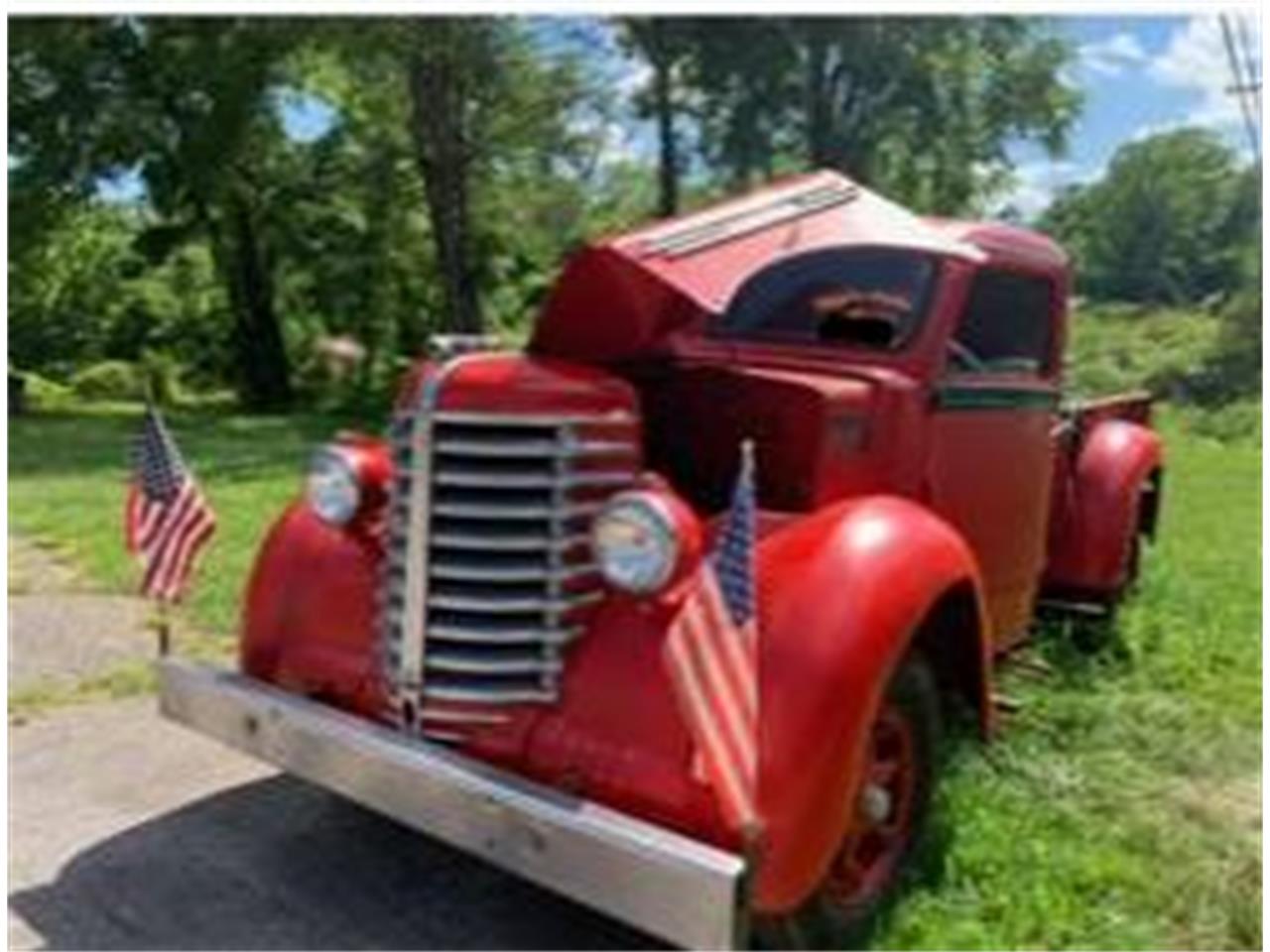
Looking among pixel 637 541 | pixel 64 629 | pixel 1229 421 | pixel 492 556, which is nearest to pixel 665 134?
pixel 1229 421

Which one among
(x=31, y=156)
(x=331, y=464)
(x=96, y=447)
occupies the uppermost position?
(x=31, y=156)

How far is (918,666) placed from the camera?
489 centimetres

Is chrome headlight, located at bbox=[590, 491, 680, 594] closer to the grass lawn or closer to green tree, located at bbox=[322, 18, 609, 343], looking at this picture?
the grass lawn

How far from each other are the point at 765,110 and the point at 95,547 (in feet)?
76.0

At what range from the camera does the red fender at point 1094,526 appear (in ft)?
25.0

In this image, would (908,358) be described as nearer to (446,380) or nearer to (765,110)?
(446,380)

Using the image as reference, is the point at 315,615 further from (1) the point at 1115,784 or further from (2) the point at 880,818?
(1) the point at 1115,784

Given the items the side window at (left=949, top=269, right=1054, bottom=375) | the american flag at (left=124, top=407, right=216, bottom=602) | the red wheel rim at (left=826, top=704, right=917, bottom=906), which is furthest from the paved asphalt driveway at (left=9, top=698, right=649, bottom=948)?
the side window at (left=949, top=269, right=1054, bottom=375)

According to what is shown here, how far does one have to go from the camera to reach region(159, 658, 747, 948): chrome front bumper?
155 inches

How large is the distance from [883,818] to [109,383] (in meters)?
31.3

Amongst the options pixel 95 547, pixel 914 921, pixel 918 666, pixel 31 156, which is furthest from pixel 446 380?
pixel 31 156

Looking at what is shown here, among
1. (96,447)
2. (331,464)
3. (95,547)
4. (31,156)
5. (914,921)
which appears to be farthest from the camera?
(31,156)

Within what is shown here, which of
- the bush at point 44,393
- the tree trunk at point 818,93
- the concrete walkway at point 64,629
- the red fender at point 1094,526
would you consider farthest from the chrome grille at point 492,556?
the tree trunk at point 818,93

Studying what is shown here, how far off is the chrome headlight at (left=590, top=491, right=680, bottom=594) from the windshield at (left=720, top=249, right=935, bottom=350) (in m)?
1.56
